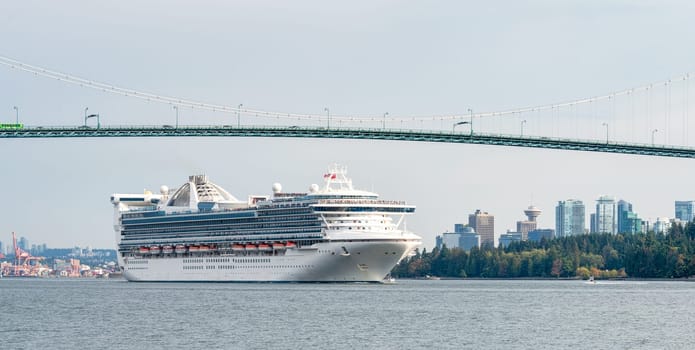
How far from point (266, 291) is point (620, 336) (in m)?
29.2

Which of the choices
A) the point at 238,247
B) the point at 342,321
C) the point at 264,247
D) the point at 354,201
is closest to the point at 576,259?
the point at 238,247

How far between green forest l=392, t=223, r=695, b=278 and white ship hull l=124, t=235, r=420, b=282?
1303 inches

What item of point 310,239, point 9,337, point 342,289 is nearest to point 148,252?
point 310,239

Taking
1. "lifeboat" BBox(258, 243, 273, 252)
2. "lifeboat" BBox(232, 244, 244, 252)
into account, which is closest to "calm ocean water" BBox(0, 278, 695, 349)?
"lifeboat" BBox(258, 243, 273, 252)

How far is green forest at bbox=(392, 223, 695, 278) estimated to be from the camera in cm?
10875

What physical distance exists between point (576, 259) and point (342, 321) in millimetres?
84961

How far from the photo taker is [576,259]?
13038cm

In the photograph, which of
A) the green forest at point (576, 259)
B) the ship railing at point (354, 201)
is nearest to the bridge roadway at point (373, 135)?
the ship railing at point (354, 201)

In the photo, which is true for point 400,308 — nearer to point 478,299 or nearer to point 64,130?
point 478,299

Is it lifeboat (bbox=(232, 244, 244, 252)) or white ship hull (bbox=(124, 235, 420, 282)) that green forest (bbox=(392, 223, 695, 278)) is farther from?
lifeboat (bbox=(232, 244, 244, 252))

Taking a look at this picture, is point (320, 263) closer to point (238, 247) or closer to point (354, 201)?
point (354, 201)

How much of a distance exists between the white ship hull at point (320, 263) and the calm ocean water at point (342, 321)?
960 cm

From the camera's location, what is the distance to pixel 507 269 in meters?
132

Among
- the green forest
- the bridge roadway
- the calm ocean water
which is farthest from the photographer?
the green forest
